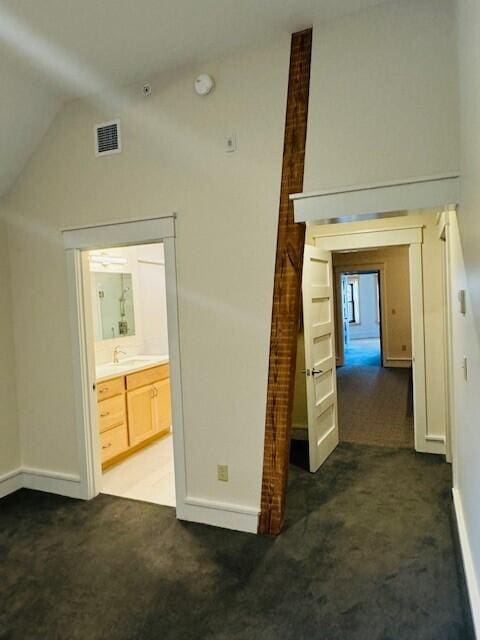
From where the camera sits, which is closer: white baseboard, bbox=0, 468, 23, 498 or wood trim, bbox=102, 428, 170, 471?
white baseboard, bbox=0, 468, 23, 498

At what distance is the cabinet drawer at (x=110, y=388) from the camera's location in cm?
383

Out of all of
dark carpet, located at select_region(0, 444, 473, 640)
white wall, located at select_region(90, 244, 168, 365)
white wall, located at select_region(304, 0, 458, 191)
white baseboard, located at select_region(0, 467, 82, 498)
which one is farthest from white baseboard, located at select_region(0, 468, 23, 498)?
white wall, located at select_region(304, 0, 458, 191)

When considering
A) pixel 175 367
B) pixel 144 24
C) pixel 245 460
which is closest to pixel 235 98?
pixel 144 24

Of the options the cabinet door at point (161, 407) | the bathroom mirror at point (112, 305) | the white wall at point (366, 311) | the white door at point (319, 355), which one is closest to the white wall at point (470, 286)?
the white door at point (319, 355)

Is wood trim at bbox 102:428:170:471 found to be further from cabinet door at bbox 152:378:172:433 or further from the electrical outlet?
the electrical outlet

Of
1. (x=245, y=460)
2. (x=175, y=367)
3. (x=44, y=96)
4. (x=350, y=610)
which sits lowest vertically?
(x=350, y=610)

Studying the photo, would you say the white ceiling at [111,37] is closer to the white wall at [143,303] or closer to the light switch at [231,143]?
the light switch at [231,143]

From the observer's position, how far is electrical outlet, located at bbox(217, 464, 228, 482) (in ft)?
9.52

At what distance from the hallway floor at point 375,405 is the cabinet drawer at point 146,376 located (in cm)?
202

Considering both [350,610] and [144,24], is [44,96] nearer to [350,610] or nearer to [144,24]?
[144,24]

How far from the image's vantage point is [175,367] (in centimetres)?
300

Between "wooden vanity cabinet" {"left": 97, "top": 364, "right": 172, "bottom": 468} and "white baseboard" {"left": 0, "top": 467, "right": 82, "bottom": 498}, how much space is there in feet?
1.48

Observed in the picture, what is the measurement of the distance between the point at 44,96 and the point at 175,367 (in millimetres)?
2105

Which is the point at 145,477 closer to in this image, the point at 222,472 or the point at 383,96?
the point at 222,472
